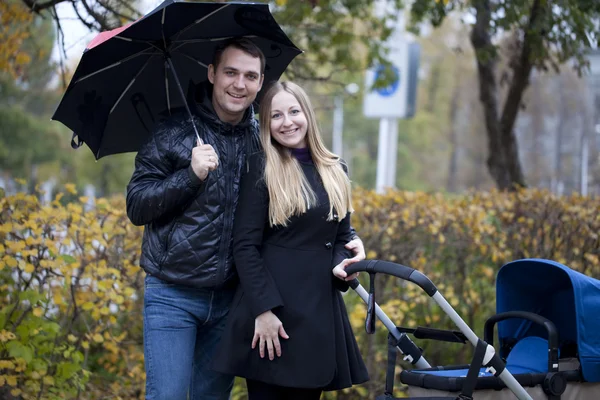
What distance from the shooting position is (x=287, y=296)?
305 cm

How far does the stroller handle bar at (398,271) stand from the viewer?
2807 mm

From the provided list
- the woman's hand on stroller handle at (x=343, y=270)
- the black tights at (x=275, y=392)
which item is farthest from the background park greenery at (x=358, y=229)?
the woman's hand on stroller handle at (x=343, y=270)

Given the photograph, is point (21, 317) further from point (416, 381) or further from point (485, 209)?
point (485, 209)

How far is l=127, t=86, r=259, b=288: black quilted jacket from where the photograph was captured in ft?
9.82

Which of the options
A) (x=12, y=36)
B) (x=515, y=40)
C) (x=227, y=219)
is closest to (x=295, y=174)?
(x=227, y=219)

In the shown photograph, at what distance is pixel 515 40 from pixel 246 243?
18.3 ft

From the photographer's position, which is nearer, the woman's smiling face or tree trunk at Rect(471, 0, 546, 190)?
the woman's smiling face

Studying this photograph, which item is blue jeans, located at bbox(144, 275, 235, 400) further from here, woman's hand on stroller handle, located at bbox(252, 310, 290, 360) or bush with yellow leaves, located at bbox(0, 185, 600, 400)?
bush with yellow leaves, located at bbox(0, 185, 600, 400)

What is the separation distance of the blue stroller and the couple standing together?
0.22 meters

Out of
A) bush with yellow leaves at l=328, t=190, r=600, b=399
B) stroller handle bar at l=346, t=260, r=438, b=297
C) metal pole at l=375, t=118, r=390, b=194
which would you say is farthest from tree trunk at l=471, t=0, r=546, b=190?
stroller handle bar at l=346, t=260, r=438, b=297

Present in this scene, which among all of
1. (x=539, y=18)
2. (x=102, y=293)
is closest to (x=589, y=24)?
(x=539, y=18)

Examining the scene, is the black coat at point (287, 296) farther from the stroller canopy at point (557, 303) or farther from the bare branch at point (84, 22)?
the bare branch at point (84, 22)

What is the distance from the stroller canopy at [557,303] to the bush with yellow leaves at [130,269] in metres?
1.36

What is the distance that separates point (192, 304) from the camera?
10.2 ft
